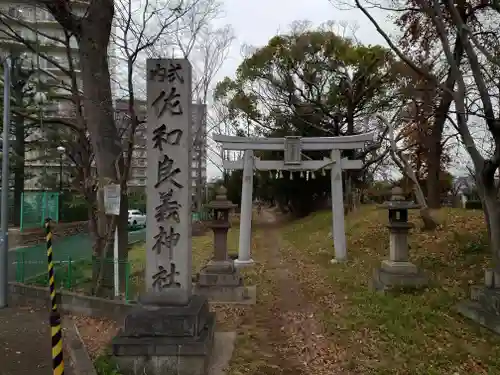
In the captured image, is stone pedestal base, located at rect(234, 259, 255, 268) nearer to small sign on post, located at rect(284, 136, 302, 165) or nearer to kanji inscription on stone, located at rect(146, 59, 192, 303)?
small sign on post, located at rect(284, 136, 302, 165)

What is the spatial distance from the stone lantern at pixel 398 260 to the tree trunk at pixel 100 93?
6459 mm

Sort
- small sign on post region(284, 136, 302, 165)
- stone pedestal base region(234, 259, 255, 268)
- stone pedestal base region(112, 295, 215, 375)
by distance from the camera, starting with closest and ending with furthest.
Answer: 1. stone pedestal base region(112, 295, 215, 375)
2. stone pedestal base region(234, 259, 255, 268)
3. small sign on post region(284, 136, 302, 165)

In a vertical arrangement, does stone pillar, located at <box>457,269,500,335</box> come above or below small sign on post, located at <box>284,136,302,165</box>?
below

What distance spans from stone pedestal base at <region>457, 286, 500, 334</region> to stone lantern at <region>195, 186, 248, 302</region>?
474 centimetres

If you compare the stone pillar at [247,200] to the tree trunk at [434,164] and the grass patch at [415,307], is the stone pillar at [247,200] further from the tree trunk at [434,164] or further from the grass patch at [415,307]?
the tree trunk at [434,164]

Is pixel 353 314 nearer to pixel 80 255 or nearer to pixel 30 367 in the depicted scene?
pixel 30 367

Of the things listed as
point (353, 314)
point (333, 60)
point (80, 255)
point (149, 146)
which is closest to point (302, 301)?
point (353, 314)

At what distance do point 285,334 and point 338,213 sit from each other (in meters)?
8.45

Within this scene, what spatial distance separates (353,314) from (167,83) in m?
5.59

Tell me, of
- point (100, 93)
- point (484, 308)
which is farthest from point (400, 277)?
point (100, 93)

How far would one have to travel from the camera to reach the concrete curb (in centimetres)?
552

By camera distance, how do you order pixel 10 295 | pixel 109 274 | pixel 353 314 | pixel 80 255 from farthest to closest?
pixel 80 255 → pixel 10 295 → pixel 109 274 → pixel 353 314

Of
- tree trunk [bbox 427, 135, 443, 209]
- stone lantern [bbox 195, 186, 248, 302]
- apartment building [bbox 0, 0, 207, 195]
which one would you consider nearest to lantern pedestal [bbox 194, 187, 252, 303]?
stone lantern [bbox 195, 186, 248, 302]

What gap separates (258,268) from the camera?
1428 centimetres
